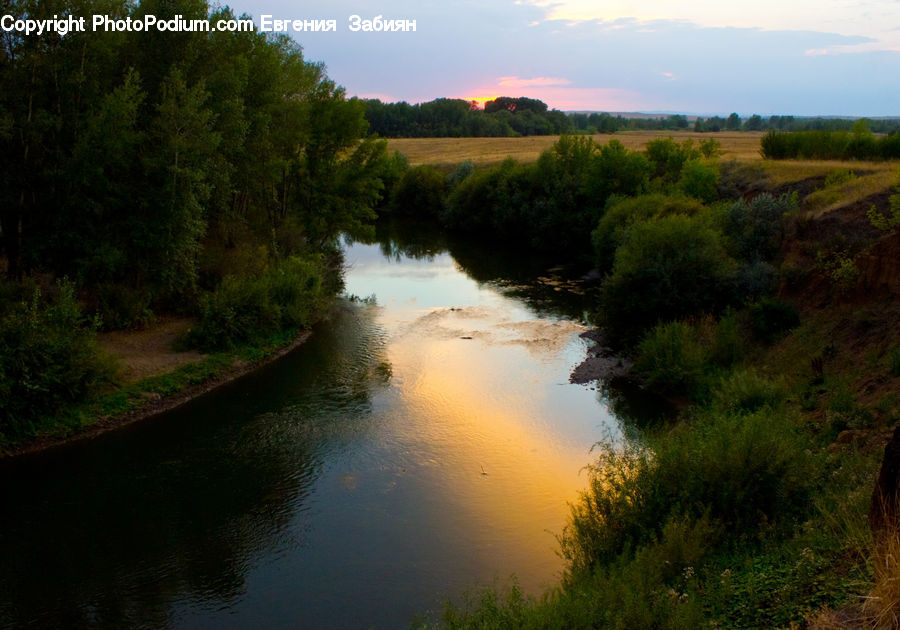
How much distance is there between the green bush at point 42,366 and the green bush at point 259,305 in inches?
203

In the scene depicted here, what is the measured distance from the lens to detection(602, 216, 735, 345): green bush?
24.0 meters

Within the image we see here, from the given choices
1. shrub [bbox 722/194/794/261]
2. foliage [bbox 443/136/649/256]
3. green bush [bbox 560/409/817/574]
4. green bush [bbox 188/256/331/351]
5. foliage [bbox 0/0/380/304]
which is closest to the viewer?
green bush [bbox 560/409/817/574]

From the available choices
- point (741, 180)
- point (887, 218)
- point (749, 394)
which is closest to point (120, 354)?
point (749, 394)

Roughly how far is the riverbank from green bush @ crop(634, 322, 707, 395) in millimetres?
12599

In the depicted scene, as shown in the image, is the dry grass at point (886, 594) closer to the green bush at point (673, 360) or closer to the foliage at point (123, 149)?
the green bush at point (673, 360)

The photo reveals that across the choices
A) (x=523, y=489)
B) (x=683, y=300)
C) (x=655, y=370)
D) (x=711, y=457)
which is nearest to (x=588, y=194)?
(x=683, y=300)

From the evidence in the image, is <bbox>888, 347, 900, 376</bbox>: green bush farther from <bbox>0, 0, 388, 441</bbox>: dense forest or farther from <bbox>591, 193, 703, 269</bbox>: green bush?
<bbox>0, 0, 388, 441</bbox>: dense forest

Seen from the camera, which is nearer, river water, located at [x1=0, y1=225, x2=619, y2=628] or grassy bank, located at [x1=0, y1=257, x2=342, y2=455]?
river water, located at [x1=0, y1=225, x2=619, y2=628]

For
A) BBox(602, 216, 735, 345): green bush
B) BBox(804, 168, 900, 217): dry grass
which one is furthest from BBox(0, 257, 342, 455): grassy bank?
BBox(804, 168, 900, 217): dry grass

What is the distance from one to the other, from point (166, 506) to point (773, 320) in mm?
17971

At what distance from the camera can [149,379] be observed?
2028 cm

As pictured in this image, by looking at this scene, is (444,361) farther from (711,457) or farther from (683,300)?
(711,457)

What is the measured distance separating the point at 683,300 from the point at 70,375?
19.0 m

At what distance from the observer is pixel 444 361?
24.3 metres
